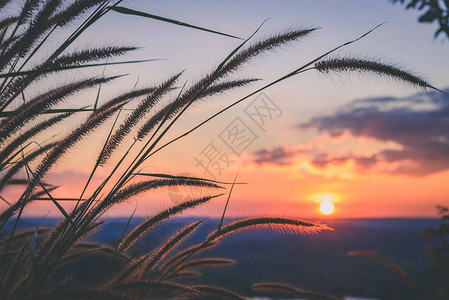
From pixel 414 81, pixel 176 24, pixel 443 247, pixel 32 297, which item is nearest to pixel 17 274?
pixel 32 297

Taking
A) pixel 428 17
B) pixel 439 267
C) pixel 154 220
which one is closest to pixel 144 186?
pixel 154 220

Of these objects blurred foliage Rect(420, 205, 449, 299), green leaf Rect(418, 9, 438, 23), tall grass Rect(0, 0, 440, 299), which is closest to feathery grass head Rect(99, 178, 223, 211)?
tall grass Rect(0, 0, 440, 299)

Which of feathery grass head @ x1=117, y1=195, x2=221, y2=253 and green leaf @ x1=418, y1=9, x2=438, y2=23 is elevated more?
green leaf @ x1=418, y1=9, x2=438, y2=23

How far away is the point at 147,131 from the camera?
125 cm

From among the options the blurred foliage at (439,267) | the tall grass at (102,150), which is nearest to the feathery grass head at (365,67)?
the tall grass at (102,150)

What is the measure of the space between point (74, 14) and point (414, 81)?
1.11 m

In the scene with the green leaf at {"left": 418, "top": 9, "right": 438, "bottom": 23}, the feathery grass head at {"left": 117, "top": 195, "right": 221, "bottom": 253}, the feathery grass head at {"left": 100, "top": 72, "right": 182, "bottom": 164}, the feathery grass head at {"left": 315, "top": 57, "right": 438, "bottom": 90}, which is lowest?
the feathery grass head at {"left": 117, "top": 195, "right": 221, "bottom": 253}

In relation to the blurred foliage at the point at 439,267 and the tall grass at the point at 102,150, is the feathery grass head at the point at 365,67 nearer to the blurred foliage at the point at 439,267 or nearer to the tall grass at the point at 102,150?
the tall grass at the point at 102,150

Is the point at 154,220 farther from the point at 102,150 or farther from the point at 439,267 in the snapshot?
the point at 439,267

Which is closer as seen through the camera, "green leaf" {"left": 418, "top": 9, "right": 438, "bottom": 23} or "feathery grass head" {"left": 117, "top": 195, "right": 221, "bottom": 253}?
"feathery grass head" {"left": 117, "top": 195, "right": 221, "bottom": 253}

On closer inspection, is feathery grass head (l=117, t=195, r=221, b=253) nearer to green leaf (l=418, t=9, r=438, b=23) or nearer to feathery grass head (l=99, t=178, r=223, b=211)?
feathery grass head (l=99, t=178, r=223, b=211)

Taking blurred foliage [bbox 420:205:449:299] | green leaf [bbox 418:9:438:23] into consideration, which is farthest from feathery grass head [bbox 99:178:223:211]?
green leaf [bbox 418:9:438:23]

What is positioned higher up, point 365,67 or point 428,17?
point 428,17

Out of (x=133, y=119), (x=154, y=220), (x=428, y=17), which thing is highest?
(x=428, y=17)
